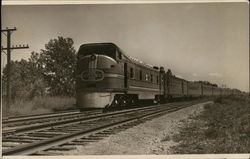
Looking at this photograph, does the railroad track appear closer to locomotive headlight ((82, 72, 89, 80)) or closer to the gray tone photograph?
the gray tone photograph

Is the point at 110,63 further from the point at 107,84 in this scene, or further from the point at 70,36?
the point at 70,36

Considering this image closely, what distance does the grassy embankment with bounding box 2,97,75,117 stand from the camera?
8.77m

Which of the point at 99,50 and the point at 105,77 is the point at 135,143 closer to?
the point at 105,77

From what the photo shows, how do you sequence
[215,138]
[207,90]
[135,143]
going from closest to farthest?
[135,143] < [215,138] < [207,90]

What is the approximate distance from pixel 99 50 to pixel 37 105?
2386 millimetres

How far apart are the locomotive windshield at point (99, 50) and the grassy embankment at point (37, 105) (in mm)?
1441

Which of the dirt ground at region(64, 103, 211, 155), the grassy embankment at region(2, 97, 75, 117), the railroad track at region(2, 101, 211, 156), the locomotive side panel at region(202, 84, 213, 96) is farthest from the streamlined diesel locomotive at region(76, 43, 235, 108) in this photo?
the locomotive side panel at region(202, 84, 213, 96)

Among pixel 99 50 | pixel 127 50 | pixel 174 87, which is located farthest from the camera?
pixel 174 87

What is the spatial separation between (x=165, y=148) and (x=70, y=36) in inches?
123

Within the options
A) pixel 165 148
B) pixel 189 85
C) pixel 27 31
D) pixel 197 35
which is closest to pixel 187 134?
pixel 165 148

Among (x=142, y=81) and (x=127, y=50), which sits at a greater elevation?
(x=127, y=50)

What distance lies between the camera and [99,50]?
9070mm

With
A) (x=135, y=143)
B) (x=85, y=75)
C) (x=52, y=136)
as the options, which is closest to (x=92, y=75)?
(x=85, y=75)

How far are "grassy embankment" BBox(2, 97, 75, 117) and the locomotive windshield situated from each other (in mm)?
1441
